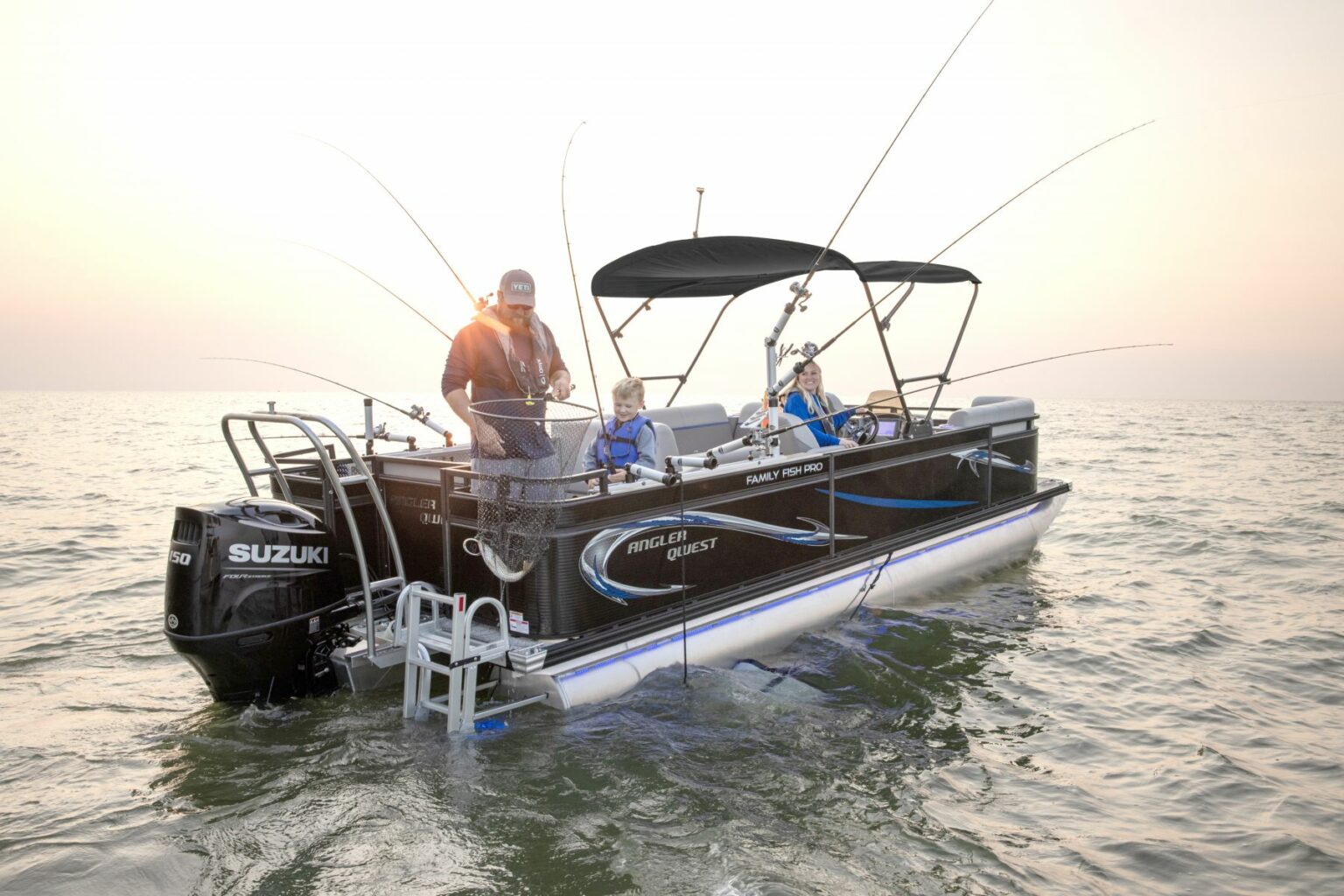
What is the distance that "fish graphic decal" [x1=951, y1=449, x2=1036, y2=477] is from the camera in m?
7.58

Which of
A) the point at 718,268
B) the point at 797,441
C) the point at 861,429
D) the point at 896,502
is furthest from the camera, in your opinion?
the point at 861,429

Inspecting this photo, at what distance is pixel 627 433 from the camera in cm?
537

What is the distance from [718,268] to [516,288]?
1.90 meters

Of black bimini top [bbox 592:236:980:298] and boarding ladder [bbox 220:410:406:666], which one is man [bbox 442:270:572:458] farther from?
black bimini top [bbox 592:236:980:298]

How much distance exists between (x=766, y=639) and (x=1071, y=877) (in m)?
2.26

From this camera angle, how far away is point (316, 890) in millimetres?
3072

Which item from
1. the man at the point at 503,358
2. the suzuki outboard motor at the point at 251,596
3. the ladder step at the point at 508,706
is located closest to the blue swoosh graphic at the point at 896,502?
the man at the point at 503,358

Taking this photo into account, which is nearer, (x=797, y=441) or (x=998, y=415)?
(x=797, y=441)

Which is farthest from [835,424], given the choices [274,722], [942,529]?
[274,722]

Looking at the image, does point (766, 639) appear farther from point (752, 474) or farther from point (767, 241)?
point (767, 241)

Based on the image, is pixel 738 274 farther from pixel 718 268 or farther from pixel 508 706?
pixel 508 706

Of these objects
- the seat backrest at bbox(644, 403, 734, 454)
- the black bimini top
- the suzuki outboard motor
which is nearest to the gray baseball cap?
the black bimini top

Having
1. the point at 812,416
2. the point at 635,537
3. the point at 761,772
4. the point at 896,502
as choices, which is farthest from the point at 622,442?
the point at 896,502

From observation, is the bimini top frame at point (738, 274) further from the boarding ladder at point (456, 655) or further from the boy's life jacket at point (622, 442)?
the boarding ladder at point (456, 655)
